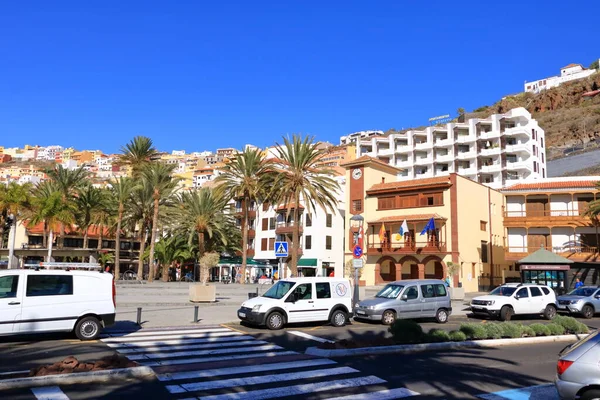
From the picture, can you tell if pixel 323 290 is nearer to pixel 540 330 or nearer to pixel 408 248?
pixel 540 330

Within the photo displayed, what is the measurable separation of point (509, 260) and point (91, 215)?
4993 centimetres

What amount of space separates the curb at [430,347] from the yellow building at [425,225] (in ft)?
102

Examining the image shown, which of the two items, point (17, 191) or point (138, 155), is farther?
point (138, 155)

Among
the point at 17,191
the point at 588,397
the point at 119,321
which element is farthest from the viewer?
the point at 17,191

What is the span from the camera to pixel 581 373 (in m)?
6.23

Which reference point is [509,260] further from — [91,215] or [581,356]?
[91,215]

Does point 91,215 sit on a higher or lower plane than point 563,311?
higher

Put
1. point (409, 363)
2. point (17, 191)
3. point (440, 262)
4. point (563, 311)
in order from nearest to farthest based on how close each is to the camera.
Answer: point (409, 363)
point (563, 311)
point (17, 191)
point (440, 262)

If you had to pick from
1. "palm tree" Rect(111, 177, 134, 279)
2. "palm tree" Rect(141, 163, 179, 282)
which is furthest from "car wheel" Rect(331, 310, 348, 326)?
"palm tree" Rect(111, 177, 134, 279)

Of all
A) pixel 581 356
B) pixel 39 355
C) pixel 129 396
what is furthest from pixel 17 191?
pixel 581 356

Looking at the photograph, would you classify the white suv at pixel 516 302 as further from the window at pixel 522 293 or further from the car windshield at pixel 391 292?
the car windshield at pixel 391 292

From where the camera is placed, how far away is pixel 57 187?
5466cm

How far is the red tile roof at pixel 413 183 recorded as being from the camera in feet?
157

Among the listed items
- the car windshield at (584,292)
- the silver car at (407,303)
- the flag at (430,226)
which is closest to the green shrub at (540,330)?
the silver car at (407,303)
